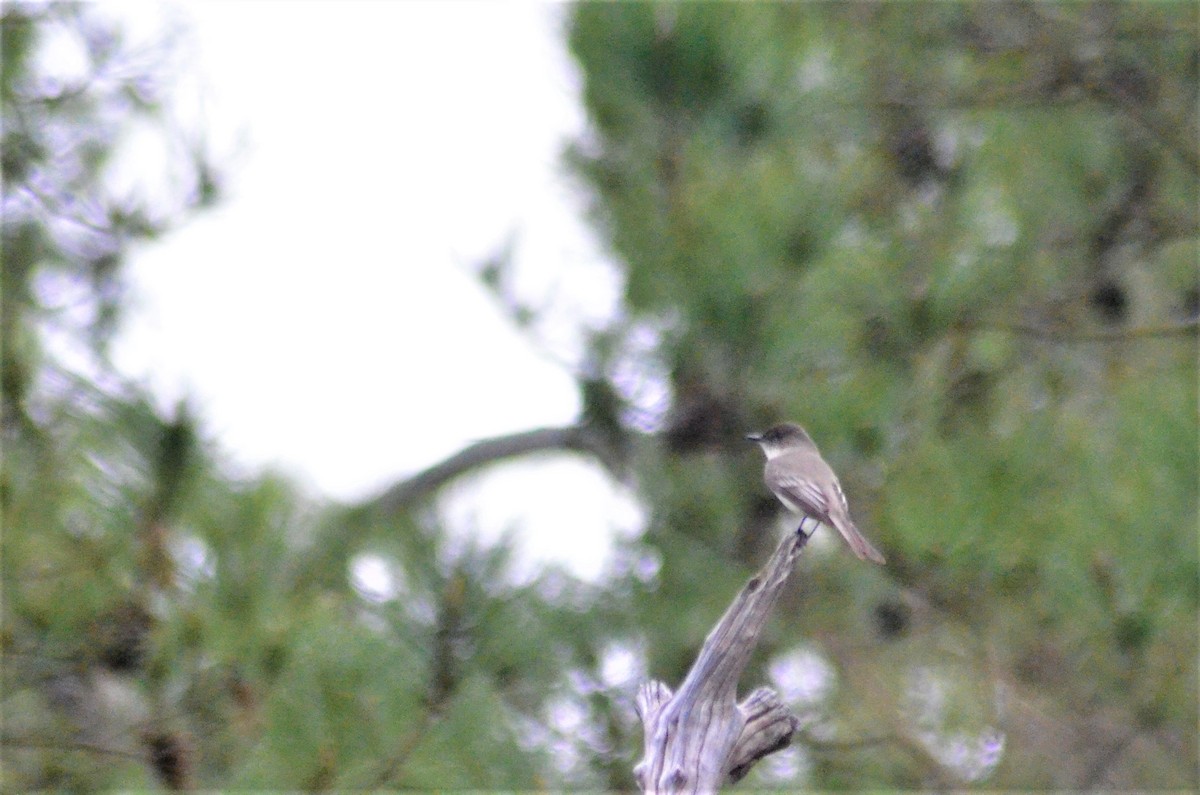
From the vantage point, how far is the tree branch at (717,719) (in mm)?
1999

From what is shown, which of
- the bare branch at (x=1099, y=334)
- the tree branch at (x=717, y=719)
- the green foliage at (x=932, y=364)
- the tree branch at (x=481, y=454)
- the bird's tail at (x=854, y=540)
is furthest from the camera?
the tree branch at (x=481, y=454)

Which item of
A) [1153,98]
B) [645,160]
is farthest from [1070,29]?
[645,160]

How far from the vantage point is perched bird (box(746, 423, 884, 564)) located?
3.08 meters

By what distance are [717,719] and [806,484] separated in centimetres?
120

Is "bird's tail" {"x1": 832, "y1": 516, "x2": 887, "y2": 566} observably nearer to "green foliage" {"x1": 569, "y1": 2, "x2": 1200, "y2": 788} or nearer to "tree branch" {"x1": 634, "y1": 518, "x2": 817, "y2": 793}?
"green foliage" {"x1": 569, "y1": 2, "x2": 1200, "y2": 788}

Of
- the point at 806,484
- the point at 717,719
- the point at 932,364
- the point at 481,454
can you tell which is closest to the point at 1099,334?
the point at 932,364

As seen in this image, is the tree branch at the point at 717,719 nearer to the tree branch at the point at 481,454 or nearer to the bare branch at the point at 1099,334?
the bare branch at the point at 1099,334

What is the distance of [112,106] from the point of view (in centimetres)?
514

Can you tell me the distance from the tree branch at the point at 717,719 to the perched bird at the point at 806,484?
2.79ft

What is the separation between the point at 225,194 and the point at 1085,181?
3.04 metres

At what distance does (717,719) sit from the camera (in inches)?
80.1

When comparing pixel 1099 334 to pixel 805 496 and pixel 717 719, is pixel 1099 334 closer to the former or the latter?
pixel 805 496

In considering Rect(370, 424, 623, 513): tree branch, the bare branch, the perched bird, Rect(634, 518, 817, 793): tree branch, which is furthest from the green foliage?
Rect(634, 518, 817, 793): tree branch

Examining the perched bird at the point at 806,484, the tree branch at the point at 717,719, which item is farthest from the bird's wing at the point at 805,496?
the tree branch at the point at 717,719
